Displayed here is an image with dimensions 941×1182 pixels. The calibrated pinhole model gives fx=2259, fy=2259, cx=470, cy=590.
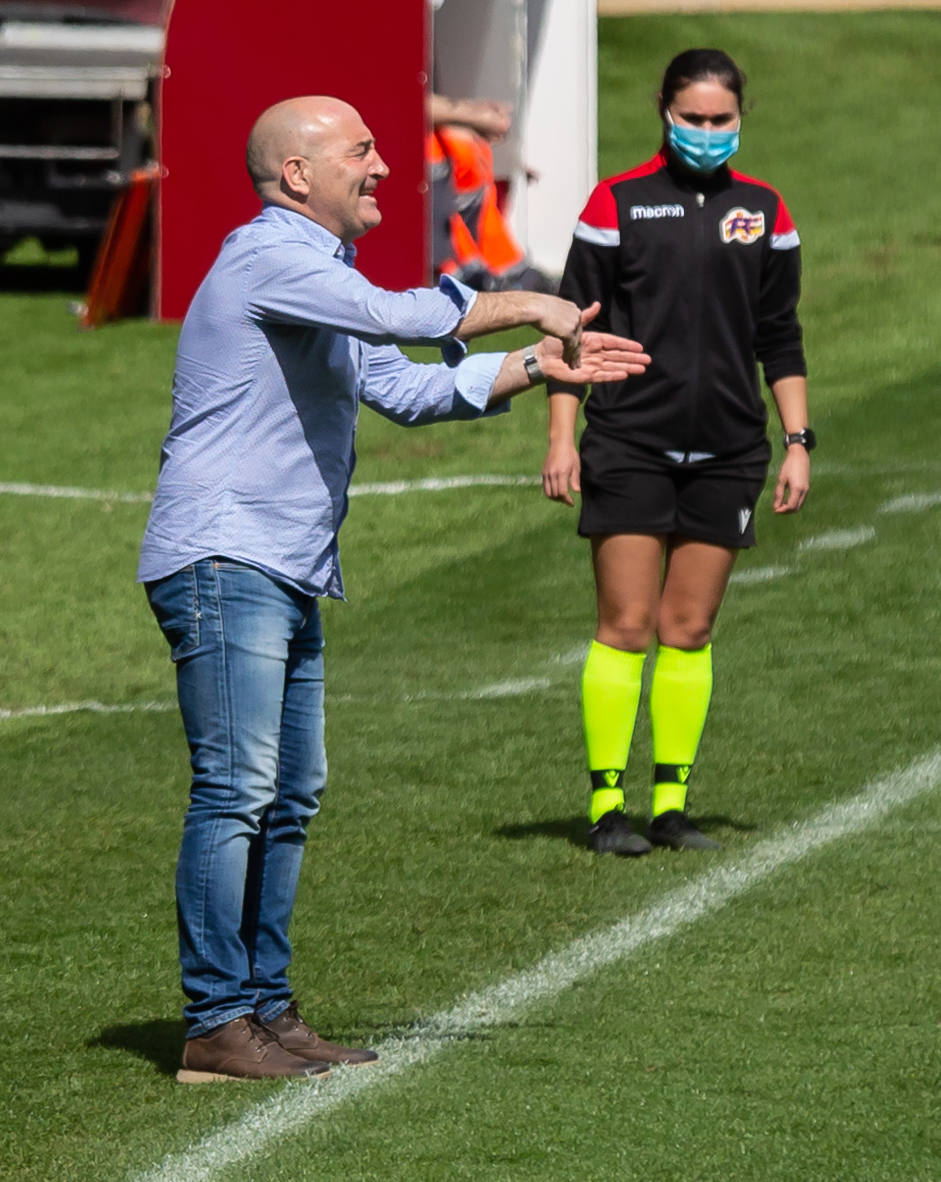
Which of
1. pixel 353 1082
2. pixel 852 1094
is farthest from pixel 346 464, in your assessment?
pixel 852 1094

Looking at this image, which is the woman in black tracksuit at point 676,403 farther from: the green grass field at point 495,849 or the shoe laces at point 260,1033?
the shoe laces at point 260,1033

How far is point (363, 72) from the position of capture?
53.2 feet

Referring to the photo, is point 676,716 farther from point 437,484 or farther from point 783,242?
point 437,484

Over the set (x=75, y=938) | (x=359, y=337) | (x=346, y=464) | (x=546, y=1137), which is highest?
(x=359, y=337)

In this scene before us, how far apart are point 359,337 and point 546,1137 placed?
5.20 ft

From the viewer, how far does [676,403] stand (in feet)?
20.9

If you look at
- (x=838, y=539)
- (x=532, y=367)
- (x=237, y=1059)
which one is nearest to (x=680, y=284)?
(x=532, y=367)

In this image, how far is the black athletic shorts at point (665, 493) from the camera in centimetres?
640

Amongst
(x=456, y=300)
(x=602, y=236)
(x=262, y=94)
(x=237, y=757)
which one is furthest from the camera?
(x=262, y=94)

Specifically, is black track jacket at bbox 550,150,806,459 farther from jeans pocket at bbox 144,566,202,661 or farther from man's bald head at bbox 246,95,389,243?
jeans pocket at bbox 144,566,202,661

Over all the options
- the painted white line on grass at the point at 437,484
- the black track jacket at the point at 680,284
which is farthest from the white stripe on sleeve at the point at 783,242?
the painted white line on grass at the point at 437,484

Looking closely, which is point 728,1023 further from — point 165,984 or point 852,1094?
point 165,984

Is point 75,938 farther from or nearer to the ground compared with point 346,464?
nearer to the ground

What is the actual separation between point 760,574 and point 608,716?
13.8 ft
